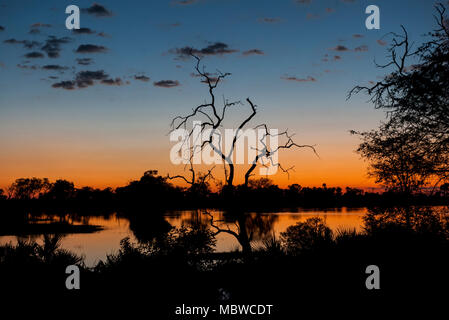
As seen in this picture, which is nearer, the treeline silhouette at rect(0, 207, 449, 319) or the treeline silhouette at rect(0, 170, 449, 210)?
the treeline silhouette at rect(0, 207, 449, 319)

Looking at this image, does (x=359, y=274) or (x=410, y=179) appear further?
(x=410, y=179)

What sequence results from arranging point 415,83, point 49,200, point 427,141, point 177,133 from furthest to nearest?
point 49,200 < point 177,133 < point 427,141 < point 415,83

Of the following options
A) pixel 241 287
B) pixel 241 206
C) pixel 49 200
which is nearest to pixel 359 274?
pixel 241 287

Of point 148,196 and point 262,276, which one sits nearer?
point 262,276

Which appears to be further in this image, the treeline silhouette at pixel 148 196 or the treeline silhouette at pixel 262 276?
the treeline silhouette at pixel 148 196

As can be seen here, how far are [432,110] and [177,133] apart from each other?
10837 mm

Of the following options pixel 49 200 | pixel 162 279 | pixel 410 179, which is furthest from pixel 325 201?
pixel 162 279
